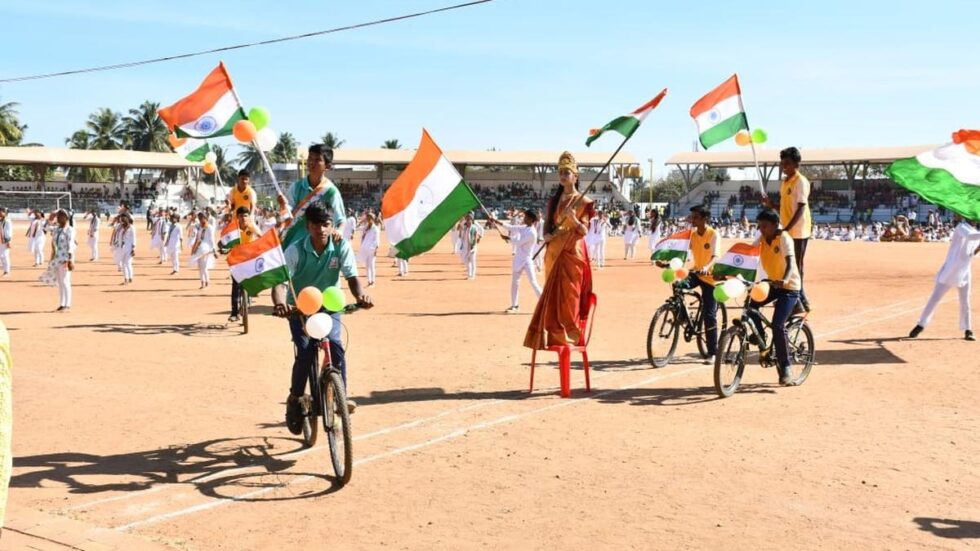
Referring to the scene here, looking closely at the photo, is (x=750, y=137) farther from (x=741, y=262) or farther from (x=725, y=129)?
(x=741, y=262)

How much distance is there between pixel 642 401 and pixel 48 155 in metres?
64.5

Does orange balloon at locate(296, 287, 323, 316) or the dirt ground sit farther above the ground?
orange balloon at locate(296, 287, 323, 316)

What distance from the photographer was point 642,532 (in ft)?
17.9

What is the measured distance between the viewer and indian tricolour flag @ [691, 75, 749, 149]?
496 inches

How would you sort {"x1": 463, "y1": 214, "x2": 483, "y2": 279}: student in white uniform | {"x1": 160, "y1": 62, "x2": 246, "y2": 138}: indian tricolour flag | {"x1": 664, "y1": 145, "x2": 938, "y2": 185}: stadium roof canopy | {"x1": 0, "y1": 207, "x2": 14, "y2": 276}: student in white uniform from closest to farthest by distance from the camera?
{"x1": 160, "y1": 62, "x2": 246, "y2": 138}: indian tricolour flag < {"x1": 463, "y1": 214, "x2": 483, "y2": 279}: student in white uniform < {"x1": 0, "y1": 207, "x2": 14, "y2": 276}: student in white uniform < {"x1": 664, "y1": 145, "x2": 938, "y2": 185}: stadium roof canopy

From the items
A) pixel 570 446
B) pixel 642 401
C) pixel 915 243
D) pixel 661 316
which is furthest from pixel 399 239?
pixel 915 243

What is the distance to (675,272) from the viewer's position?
10742 mm

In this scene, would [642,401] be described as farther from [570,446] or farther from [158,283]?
[158,283]

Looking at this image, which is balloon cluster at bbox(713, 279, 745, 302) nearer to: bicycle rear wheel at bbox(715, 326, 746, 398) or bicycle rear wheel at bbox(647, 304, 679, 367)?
bicycle rear wheel at bbox(715, 326, 746, 398)

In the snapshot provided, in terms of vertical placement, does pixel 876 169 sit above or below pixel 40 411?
above

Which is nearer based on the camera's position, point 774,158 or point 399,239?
point 399,239

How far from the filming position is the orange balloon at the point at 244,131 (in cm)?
804

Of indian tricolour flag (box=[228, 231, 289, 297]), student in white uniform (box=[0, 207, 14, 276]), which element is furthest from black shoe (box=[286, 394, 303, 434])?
student in white uniform (box=[0, 207, 14, 276])

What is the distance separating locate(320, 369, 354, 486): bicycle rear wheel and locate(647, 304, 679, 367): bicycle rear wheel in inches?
210
